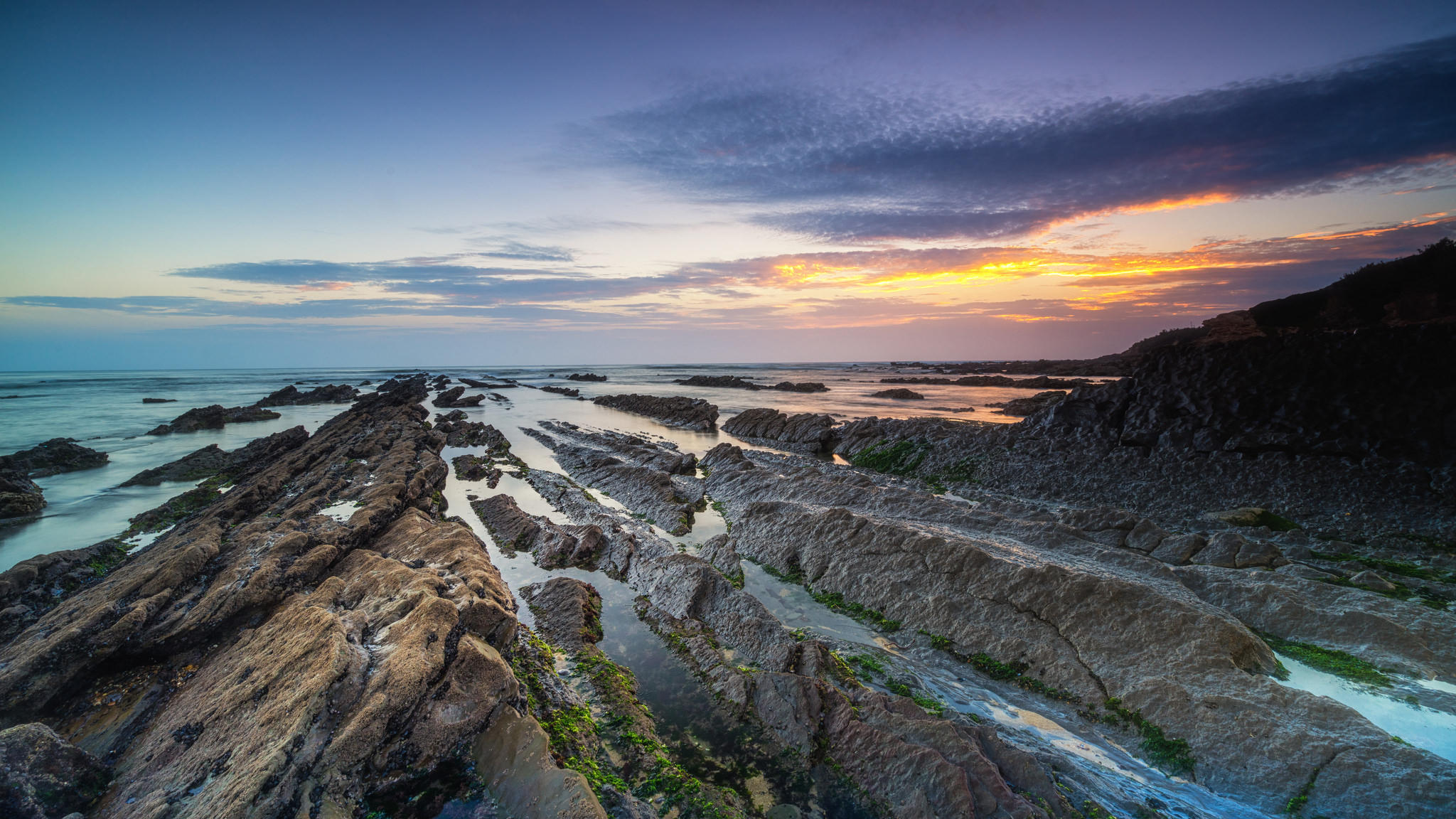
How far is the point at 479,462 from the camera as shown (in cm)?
2344

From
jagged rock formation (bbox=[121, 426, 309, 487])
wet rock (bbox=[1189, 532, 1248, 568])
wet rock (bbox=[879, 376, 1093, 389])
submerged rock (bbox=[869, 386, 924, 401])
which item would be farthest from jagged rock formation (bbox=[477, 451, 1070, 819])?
wet rock (bbox=[879, 376, 1093, 389])

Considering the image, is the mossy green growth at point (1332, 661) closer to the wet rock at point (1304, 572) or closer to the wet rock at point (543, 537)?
the wet rock at point (1304, 572)

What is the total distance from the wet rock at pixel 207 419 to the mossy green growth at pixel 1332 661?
52.0 metres

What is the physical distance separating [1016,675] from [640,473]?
1337 cm

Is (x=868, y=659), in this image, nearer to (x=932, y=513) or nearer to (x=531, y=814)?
(x=531, y=814)

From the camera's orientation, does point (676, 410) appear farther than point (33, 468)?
Yes

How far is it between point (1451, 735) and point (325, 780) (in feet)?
39.2

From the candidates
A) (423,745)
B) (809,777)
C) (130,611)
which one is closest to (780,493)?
(809,777)

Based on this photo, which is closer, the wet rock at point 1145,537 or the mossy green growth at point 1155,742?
the mossy green growth at point 1155,742

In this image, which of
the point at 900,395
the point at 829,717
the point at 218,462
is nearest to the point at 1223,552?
the point at 829,717

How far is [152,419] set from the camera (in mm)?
42625

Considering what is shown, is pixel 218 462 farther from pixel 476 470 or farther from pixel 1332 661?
pixel 1332 661

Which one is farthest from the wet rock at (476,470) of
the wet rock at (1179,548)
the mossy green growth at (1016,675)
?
the wet rock at (1179,548)

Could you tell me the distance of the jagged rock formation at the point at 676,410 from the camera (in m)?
37.9
